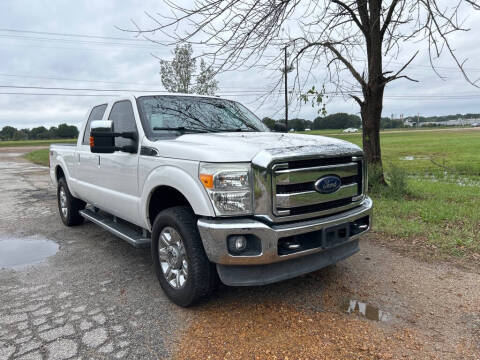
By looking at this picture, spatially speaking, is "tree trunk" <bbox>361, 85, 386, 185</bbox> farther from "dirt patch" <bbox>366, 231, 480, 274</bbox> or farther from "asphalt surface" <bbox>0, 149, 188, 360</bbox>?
"asphalt surface" <bbox>0, 149, 188, 360</bbox>

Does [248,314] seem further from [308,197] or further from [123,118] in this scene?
[123,118]

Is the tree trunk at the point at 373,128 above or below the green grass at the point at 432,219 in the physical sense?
above

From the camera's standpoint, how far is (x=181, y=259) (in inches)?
130

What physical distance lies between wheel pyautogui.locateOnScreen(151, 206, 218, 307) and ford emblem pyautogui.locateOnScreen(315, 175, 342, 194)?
1.11m

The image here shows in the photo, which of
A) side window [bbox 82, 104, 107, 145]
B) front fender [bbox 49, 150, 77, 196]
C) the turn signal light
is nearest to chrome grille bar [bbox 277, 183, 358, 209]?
the turn signal light

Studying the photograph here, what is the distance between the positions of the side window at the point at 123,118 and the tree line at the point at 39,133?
71435mm

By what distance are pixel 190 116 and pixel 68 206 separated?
3189 mm

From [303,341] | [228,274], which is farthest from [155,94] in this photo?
[303,341]

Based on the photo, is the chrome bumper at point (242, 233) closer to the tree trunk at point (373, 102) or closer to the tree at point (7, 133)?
the tree trunk at point (373, 102)

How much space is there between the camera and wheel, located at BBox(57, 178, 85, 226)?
20.0 feet

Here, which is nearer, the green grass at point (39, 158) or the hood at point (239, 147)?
the hood at point (239, 147)

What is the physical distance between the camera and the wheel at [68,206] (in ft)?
20.0

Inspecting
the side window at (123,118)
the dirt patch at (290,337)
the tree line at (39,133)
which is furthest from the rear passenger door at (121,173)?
the tree line at (39,133)

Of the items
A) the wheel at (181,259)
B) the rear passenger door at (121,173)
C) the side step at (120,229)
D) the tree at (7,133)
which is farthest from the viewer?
the tree at (7,133)
